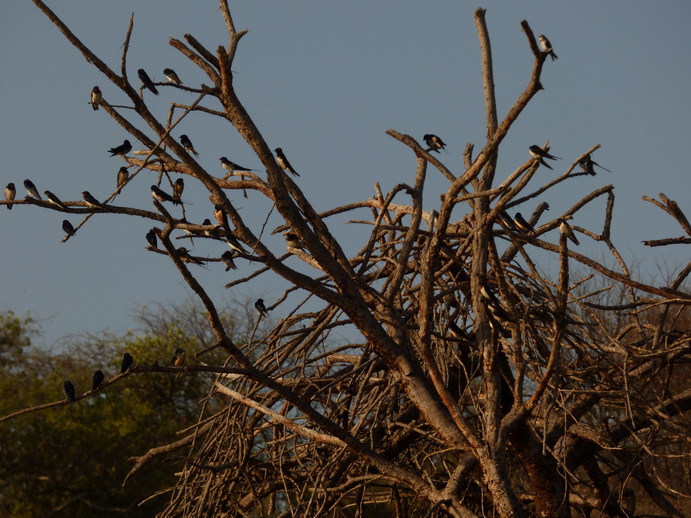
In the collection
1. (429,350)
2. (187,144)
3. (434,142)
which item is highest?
(187,144)

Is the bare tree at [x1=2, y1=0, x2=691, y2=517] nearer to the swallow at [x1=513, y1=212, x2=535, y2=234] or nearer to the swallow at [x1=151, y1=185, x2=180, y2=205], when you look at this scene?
the swallow at [x1=513, y1=212, x2=535, y2=234]

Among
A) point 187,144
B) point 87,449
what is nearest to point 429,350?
point 187,144

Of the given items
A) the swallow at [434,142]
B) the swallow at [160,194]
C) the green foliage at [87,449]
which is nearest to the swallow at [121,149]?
the swallow at [160,194]

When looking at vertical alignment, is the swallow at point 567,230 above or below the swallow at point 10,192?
below

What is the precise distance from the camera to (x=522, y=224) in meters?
6.17

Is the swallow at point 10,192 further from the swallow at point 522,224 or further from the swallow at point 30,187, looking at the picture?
the swallow at point 522,224

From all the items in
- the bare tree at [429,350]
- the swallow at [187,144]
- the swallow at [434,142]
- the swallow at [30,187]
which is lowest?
the bare tree at [429,350]

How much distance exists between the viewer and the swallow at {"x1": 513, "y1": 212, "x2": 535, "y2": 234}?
601 cm

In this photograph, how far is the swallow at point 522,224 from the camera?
6013 millimetres

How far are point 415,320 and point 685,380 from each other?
10535mm

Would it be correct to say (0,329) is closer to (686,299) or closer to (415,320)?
(415,320)

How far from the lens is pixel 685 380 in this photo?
49.1ft

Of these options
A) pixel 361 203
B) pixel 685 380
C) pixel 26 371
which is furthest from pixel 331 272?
pixel 26 371

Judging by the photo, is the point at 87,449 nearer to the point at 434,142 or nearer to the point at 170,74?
the point at 170,74
